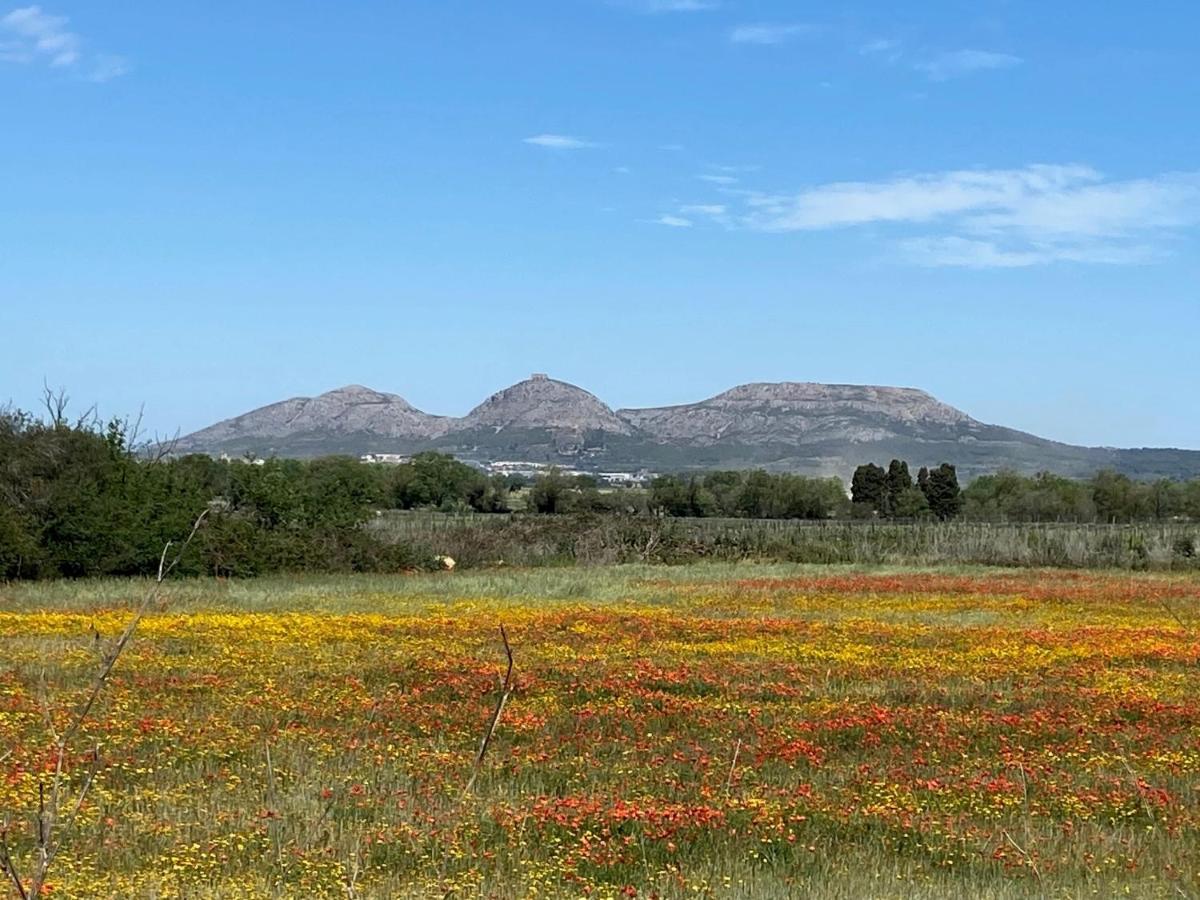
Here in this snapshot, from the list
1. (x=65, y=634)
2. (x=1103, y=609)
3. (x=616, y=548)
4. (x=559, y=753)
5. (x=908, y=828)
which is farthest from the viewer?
(x=616, y=548)

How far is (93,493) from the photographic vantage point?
4456 centimetres

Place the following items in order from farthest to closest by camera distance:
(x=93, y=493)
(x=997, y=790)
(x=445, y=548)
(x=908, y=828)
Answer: (x=445, y=548)
(x=93, y=493)
(x=997, y=790)
(x=908, y=828)

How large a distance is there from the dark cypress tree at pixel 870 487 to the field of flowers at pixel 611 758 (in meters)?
113

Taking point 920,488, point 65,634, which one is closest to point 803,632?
point 65,634

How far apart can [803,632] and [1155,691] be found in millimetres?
9843

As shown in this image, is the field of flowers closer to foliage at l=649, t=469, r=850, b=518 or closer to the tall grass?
the tall grass

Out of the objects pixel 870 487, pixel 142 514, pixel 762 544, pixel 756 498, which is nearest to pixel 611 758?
pixel 142 514

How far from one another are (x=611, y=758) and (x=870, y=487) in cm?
13455

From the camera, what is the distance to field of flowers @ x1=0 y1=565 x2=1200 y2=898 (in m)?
8.94

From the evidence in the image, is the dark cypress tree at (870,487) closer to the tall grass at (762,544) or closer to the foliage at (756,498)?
the foliage at (756,498)

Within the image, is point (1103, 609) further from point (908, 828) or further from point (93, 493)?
point (93, 493)

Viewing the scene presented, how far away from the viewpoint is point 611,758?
13.9m

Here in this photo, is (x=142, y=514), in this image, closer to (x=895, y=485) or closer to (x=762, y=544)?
(x=762, y=544)

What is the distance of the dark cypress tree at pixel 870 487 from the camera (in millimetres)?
141875
